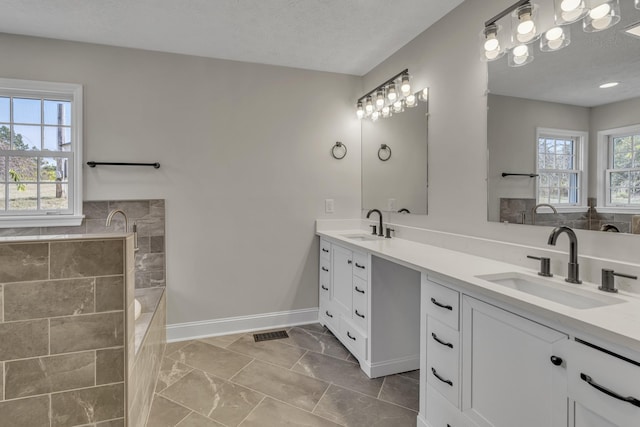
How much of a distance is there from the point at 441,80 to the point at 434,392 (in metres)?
1.99

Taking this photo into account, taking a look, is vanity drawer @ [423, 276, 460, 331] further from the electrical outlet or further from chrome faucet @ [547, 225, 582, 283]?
the electrical outlet

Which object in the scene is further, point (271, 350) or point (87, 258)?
point (271, 350)

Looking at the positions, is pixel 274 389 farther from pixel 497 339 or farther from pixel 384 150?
pixel 384 150

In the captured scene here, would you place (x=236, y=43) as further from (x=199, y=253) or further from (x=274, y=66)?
(x=199, y=253)

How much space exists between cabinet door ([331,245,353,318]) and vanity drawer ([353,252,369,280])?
0.25 feet

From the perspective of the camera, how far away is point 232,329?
306 cm

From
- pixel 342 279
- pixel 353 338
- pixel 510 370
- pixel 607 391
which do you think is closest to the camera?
pixel 607 391

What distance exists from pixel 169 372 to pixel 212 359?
1.03 ft

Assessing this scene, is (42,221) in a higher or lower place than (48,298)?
higher

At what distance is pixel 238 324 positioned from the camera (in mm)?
3078

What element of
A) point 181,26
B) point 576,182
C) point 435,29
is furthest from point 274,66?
point 576,182

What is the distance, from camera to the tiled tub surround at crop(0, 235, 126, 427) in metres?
1.30

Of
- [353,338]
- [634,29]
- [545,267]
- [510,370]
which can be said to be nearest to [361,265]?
[353,338]

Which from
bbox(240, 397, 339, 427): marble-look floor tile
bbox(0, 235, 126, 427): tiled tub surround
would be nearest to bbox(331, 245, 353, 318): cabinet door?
bbox(240, 397, 339, 427): marble-look floor tile
